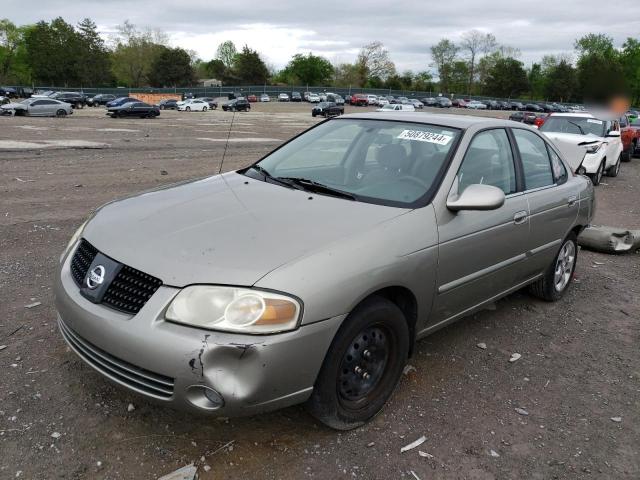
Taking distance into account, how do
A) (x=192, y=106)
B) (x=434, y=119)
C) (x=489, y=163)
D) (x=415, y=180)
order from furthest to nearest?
(x=192, y=106), (x=434, y=119), (x=489, y=163), (x=415, y=180)

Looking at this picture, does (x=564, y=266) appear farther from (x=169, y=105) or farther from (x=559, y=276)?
(x=169, y=105)

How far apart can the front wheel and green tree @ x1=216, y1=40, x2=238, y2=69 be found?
129938 millimetres

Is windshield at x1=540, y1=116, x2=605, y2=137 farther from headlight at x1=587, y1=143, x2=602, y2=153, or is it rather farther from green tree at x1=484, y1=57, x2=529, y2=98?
green tree at x1=484, y1=57, x2=529, y2=98

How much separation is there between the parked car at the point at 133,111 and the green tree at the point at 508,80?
261 ft

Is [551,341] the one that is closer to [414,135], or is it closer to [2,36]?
[414,135]

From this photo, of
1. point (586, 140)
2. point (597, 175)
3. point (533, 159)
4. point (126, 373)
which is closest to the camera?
point (126, 373)

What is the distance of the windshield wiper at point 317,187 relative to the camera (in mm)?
3340

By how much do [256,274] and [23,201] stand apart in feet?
22.8

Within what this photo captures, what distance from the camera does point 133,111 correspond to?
118 feet

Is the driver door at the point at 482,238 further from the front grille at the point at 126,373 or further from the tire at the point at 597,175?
the tire at the point at 597,175

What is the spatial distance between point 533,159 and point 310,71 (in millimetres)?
117465

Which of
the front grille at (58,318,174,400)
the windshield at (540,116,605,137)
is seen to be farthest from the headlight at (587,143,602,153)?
the front grille at (58,318,174,400)

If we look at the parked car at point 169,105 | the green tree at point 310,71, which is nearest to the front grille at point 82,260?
the parked car at point 169,105

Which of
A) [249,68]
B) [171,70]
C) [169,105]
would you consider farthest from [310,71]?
[169,105]
